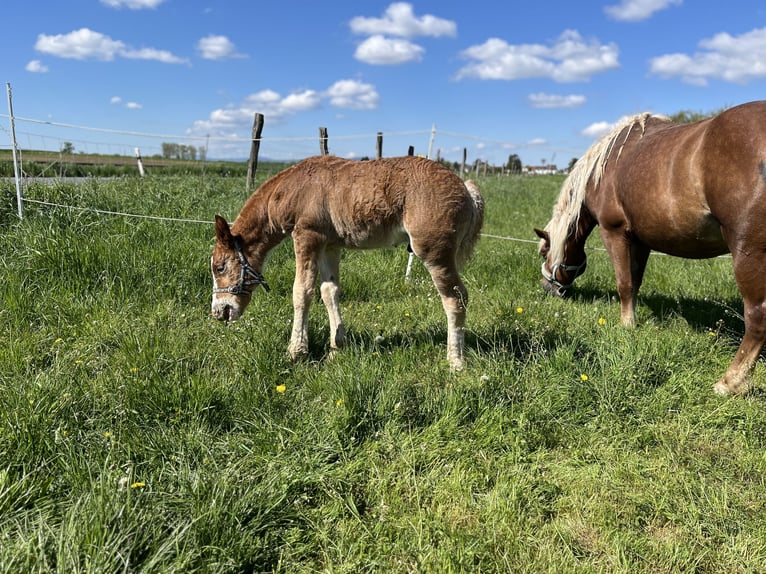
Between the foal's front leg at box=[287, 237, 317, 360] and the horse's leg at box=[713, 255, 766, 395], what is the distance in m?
3.01

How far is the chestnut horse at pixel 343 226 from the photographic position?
3.56m

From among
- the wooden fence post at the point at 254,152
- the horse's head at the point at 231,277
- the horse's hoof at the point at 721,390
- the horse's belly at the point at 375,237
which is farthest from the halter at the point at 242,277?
the wooden fence post at the point at 254,152

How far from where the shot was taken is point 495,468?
2598 mm

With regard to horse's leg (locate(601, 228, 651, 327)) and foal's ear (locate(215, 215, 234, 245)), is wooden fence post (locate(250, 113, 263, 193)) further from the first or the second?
horse's leg (locate(601, 228, 651, 327))

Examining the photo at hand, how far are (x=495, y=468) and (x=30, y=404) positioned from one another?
2.52m

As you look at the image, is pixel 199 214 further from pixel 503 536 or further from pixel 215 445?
pixel 503 536

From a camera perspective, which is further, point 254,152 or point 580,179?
point 254,152

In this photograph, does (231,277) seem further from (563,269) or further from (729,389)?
(729,389)

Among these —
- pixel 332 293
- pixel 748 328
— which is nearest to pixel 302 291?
pixel 332 293

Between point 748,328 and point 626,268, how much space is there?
134cm

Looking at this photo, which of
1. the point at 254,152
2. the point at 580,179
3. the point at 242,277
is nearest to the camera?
the point at 242,277

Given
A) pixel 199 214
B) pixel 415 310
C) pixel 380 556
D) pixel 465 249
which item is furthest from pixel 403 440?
pixel 199 214

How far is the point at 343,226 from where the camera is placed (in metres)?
3.76

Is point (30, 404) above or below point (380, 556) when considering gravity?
above
